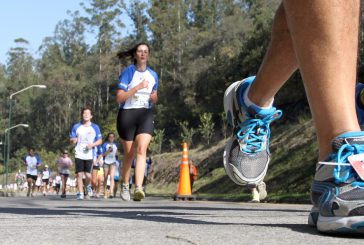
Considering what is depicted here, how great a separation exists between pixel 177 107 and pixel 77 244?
71.8 meters

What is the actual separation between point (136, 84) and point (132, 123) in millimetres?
764

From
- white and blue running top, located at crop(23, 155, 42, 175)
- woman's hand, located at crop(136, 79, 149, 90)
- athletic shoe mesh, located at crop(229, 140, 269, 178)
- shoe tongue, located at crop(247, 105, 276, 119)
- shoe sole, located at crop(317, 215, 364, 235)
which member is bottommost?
shoe sole, located at crop(317, 215, 364, 235)

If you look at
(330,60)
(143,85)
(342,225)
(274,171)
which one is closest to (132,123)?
(143,85)

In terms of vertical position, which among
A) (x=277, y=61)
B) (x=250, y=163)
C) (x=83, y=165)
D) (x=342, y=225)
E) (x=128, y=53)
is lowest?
(x=342, y=225)

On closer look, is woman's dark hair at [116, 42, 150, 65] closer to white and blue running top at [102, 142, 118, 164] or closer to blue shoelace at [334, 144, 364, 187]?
blue shoelace at [334, 144, 364, 187]

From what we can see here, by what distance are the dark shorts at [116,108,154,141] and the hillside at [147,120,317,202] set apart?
5.80 meters

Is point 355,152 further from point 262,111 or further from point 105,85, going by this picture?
point 105,85

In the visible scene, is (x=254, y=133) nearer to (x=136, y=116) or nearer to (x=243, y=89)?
(x=243, y=89)

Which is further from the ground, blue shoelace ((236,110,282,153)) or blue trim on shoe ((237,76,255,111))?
blue trim on shoe ((237,76,255,111))

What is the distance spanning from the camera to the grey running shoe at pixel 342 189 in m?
2.30

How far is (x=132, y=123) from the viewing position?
29.4ft

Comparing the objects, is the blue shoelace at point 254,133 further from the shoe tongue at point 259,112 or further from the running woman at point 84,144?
the running woman at point 84,144

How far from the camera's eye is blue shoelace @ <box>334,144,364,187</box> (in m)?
2.41

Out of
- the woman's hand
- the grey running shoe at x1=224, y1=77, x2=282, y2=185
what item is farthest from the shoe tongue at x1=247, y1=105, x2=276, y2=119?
the woman's hand
